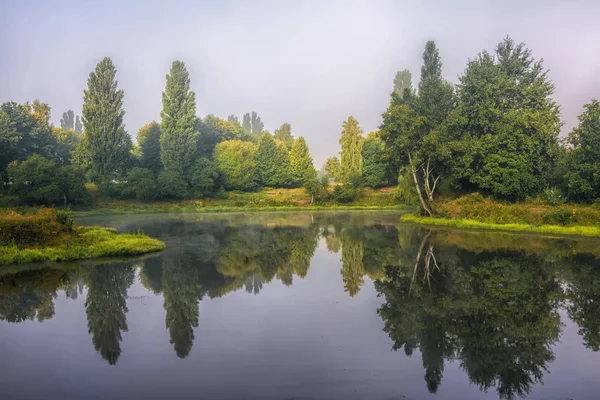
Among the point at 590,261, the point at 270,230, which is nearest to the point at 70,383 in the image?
the point at 590,261

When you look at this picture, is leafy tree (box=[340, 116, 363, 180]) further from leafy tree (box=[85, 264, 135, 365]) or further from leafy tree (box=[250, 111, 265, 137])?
leafy tree (box=[250, 111, 265, 137])

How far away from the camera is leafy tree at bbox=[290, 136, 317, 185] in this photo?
7500 centimetres

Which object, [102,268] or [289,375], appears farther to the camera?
[102,268]

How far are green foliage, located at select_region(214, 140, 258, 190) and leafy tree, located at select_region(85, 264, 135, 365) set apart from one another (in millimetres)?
49452

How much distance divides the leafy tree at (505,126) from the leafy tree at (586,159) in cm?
297

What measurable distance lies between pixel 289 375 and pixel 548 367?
509cm

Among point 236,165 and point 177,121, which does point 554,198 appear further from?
point 177,121

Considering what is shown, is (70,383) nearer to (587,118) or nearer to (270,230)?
(270,230)

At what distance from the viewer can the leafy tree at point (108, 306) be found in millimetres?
8828

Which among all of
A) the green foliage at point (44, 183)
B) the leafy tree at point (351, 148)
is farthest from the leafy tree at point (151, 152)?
the leafy tree at point (351, 148)

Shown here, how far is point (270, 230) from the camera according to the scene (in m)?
30.6

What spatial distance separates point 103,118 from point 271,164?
29627 mm

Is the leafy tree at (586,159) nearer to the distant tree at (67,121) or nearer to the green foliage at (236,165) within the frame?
the green foliage at (236,165)

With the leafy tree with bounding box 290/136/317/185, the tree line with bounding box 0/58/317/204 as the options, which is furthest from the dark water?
the leafy tree with bounding box 290/136/317/185
